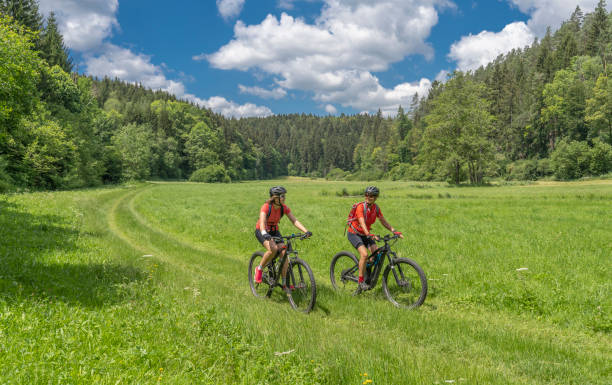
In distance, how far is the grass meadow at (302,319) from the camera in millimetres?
4441

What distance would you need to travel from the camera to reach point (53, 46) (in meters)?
55.0

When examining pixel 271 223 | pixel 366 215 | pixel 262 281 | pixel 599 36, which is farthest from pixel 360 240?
pixel 599 36

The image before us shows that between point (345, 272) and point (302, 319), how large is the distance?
2.84m

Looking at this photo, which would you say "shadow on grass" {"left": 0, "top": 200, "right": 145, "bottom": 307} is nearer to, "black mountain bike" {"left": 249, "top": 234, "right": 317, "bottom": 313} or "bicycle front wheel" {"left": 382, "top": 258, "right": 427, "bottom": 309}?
"black mountain bike" {"left": 249, "top": 234, "right": 317, "bottom": 313}

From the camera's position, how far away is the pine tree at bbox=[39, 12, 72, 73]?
5294cm

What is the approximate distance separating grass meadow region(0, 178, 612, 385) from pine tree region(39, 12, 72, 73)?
176 feet

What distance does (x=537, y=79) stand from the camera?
90312 mm

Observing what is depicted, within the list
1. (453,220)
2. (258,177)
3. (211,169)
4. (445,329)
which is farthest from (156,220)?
(258,177)

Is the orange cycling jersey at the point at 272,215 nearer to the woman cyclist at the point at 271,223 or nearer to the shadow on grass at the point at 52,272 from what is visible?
the woman cyclist at the point at 271,223

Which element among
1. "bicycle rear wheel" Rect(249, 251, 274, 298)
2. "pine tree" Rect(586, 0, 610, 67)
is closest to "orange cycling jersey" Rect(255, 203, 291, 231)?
"bicycle rear wheel" Rect(249, 251, 274, 298)

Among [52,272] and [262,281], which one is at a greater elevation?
[52,272]

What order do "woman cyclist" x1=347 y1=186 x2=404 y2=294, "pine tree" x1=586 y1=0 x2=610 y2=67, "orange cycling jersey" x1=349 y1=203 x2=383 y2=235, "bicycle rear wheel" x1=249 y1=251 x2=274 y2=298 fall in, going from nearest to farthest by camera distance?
"woman cyclist" x1=347 y1=186 x2=404 y2=294 → "orange cycling jersey" x1=349 y1=203 x2=383 y2=235 → "bicycle rear wheel" x1=249 y1=251 x2=274 y2=298 → "pine tree" x1=586 y1=0 x2=610 y2=67

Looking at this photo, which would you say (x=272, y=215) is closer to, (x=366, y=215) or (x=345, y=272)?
(x=366, y=215)

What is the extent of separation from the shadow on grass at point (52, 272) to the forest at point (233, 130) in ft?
26.8
